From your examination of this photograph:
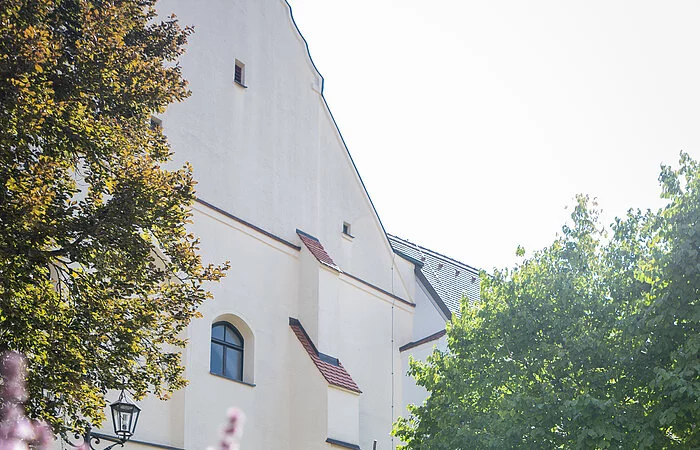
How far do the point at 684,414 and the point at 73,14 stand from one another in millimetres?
11149

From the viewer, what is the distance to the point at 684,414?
46.9 ft

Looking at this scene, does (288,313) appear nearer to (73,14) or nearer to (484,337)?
(484,337)

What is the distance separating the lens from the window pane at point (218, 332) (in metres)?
19.3

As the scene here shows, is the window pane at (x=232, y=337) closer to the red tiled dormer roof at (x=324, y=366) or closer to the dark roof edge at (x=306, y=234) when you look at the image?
the red tiled dormer roof at (x=324, y=366)

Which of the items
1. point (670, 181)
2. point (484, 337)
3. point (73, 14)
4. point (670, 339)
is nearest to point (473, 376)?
point (484, 337)

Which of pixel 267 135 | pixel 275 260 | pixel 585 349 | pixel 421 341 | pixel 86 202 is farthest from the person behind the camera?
pixel 421 341

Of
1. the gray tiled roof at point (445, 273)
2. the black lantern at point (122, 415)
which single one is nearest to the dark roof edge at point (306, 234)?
the gray tiled roof at point (445, 273)

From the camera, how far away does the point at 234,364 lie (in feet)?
64.6

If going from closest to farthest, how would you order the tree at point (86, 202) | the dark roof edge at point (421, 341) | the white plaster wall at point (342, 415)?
the tree at point (86, 202) < the white plaster wall at point (342, 415) < the dark roof edge at point (421, 341)

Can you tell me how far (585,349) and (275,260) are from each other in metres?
8.15

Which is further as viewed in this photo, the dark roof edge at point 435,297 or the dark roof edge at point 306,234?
the dark roof edge at point 435,297

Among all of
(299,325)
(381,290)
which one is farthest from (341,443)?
(381,290)

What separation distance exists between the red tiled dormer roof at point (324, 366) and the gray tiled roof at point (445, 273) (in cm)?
753

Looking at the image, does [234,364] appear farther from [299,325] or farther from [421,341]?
[421,341]
